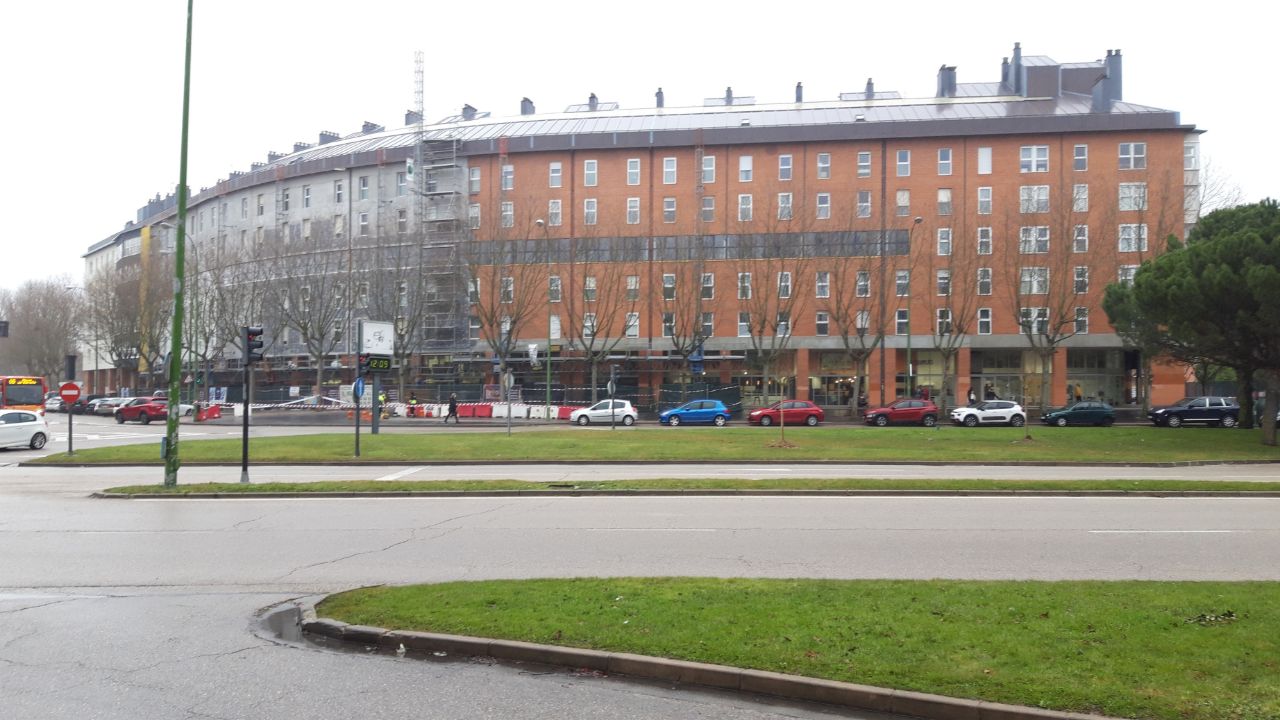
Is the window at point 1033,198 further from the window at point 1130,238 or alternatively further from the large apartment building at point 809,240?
the window at point 1130,238

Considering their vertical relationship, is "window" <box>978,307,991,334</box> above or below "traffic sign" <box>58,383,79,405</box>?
above

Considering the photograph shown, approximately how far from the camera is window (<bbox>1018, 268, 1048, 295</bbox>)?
50.5 m

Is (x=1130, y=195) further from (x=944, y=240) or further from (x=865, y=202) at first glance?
(x=865, y=202)

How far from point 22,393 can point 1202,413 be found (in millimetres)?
61426

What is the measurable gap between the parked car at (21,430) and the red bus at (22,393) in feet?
48.3

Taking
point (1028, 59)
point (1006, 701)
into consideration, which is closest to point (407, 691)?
point (1006, 701)

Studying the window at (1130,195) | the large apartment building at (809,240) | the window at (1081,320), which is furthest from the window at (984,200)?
the window at (1081,320)

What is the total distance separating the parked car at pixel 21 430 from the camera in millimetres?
32906

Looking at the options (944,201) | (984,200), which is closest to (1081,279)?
(984,200)

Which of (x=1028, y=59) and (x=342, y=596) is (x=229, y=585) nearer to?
(x=342, y=596)

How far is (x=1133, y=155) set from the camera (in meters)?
58.5

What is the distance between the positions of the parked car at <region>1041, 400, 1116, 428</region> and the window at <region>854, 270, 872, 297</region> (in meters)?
14.1

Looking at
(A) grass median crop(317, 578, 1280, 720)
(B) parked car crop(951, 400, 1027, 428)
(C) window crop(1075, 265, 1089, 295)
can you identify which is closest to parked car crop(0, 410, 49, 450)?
(A) grass median crop(317, 578, 1280, 720)

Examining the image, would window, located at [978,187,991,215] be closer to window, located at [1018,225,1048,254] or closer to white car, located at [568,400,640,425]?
window, located at [1018,225,1048,254]
